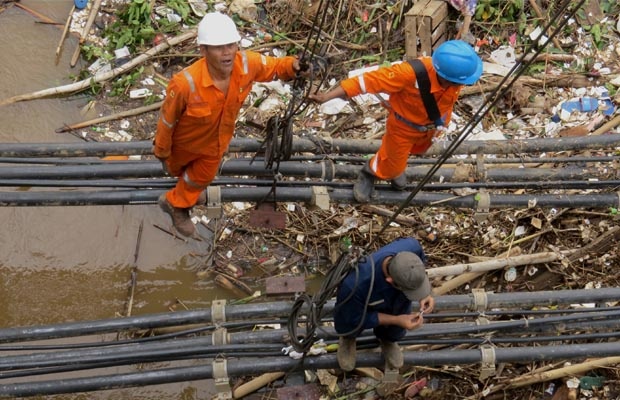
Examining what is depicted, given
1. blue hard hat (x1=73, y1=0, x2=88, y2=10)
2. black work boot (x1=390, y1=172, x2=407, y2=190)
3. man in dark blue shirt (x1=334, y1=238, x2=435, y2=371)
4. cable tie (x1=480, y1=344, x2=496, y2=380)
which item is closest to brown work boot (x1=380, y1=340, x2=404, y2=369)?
man in dark blue shirt (x1=334, y1=238, x2=435, y2=371)

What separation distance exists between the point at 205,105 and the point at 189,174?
660 mm

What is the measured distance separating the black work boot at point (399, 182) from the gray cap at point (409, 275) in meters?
1.31

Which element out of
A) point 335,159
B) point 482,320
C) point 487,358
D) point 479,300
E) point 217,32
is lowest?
point 487,358

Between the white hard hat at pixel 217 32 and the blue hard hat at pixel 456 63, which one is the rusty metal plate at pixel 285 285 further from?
the white hard hat at pixel 217 32

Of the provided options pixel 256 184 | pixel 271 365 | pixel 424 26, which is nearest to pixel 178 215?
pixel 256 184

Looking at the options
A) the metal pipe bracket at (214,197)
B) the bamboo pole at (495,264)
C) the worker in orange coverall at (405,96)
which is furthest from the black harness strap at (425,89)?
the bamboo pole at (495,264)

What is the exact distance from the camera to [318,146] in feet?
20.2

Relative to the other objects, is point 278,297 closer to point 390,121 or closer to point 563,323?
point 390,121

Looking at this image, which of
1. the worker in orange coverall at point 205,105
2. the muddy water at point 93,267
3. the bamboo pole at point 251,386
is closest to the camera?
the worker in orange coverall at point 205,105

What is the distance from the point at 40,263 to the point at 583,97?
632 cm

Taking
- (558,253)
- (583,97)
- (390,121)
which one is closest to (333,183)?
(390,121)

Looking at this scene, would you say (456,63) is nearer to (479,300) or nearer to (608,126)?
(479,300)

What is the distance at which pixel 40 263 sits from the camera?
7633mm

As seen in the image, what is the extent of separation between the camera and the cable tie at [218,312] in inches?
208
